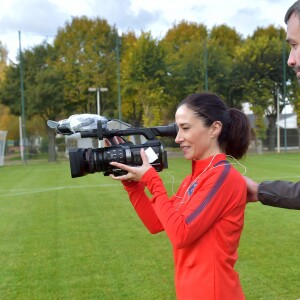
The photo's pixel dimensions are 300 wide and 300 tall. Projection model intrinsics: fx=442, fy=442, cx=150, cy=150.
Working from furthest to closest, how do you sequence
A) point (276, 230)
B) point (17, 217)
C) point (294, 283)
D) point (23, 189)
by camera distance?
1. point (23, 189)
2. point (17, 217)
3. point (276, 230)
4. point (294, 283)

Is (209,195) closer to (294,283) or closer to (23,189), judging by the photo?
(294,283)

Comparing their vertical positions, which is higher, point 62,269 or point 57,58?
point 57,58

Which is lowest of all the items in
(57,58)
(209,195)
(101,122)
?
(209,195)

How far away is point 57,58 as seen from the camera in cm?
3316

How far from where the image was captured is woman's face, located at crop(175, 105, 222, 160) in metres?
2.15

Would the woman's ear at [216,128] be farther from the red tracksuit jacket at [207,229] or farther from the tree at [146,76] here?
the tree at [146,76]

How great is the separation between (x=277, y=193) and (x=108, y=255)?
13.9 ft

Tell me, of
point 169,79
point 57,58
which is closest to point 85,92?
point 57,58

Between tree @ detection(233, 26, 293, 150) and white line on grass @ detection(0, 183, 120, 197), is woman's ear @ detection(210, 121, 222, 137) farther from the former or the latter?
tree @ detection(233, 26, 293, 150)

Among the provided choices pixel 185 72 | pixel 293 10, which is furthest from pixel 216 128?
pixel 185 72

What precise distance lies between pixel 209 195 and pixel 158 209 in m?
0.24

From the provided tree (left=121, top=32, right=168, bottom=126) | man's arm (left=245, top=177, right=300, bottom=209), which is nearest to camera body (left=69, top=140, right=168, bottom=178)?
man's arm (left=245, top=177, right=300, bottom=209)

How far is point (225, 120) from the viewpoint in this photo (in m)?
2.23

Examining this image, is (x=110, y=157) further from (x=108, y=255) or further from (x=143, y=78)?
(x=143, y=78)
